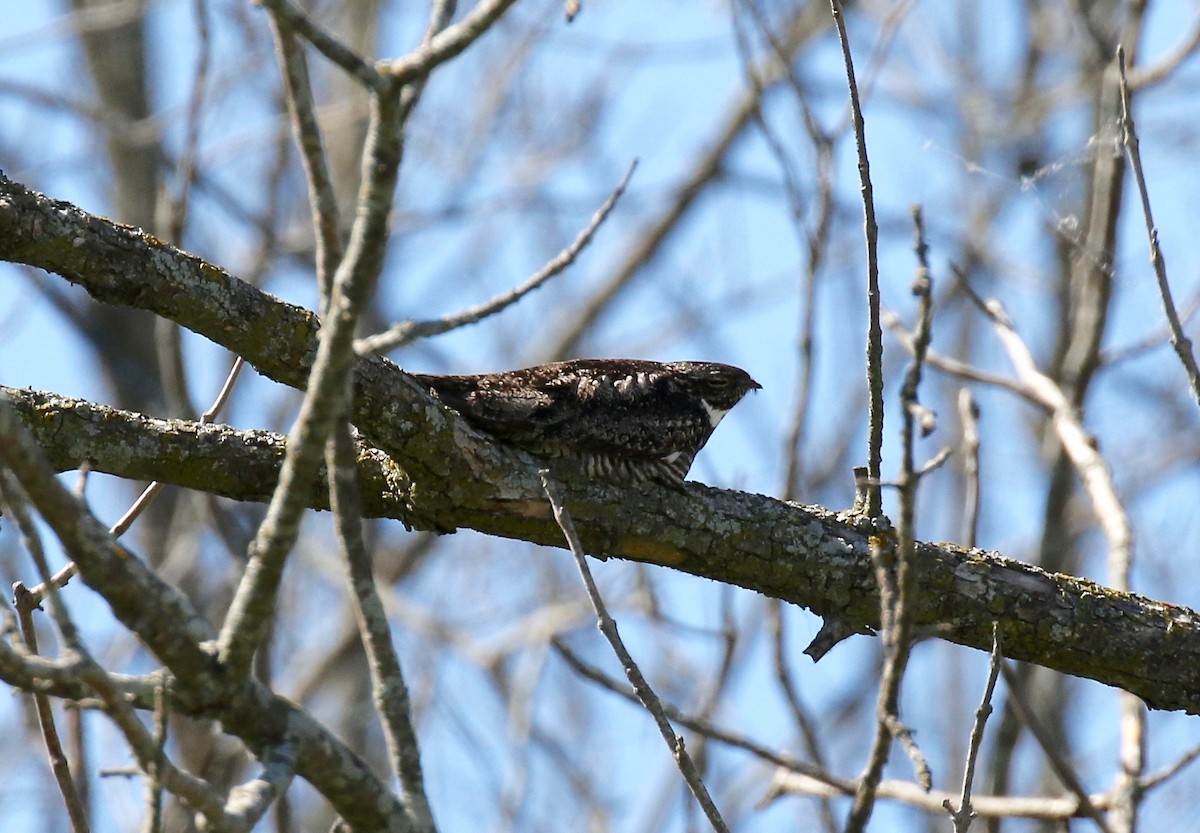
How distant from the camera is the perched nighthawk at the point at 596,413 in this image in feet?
11.4

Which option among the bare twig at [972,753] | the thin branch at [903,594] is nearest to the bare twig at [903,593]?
the thin branch at [903,594]

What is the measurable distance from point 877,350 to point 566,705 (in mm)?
8864

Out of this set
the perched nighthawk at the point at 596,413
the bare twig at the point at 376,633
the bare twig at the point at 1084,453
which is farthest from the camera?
the bare twig at the point at 1084,453

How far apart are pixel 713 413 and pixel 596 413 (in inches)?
28.9

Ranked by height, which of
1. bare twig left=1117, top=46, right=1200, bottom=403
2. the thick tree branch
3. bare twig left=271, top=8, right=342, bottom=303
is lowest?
bare twig left=271, top=8, right=342, bottom=303

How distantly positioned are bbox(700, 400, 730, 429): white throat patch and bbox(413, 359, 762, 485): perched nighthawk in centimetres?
1

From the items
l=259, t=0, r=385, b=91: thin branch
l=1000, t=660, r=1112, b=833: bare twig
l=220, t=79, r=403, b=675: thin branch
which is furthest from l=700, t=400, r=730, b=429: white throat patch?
l=259, t=0, r=385, b=91: thin branch

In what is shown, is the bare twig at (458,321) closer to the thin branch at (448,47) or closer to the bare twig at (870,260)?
the thin branch at (448,47)

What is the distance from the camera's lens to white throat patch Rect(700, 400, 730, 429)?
423 cm

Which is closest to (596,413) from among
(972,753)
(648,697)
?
(648,697)

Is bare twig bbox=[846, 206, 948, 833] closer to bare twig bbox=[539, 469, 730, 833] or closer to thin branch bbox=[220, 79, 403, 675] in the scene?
bare twig bbox=[539, 469, 730, 833]

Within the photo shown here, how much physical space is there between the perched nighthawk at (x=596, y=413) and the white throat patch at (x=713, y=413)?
0.05ft

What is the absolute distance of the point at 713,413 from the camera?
4.33 meters

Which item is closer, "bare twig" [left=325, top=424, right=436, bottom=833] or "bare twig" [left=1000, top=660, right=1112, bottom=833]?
"bare twig" [left=325, top=424, right=436, bottom=833]
